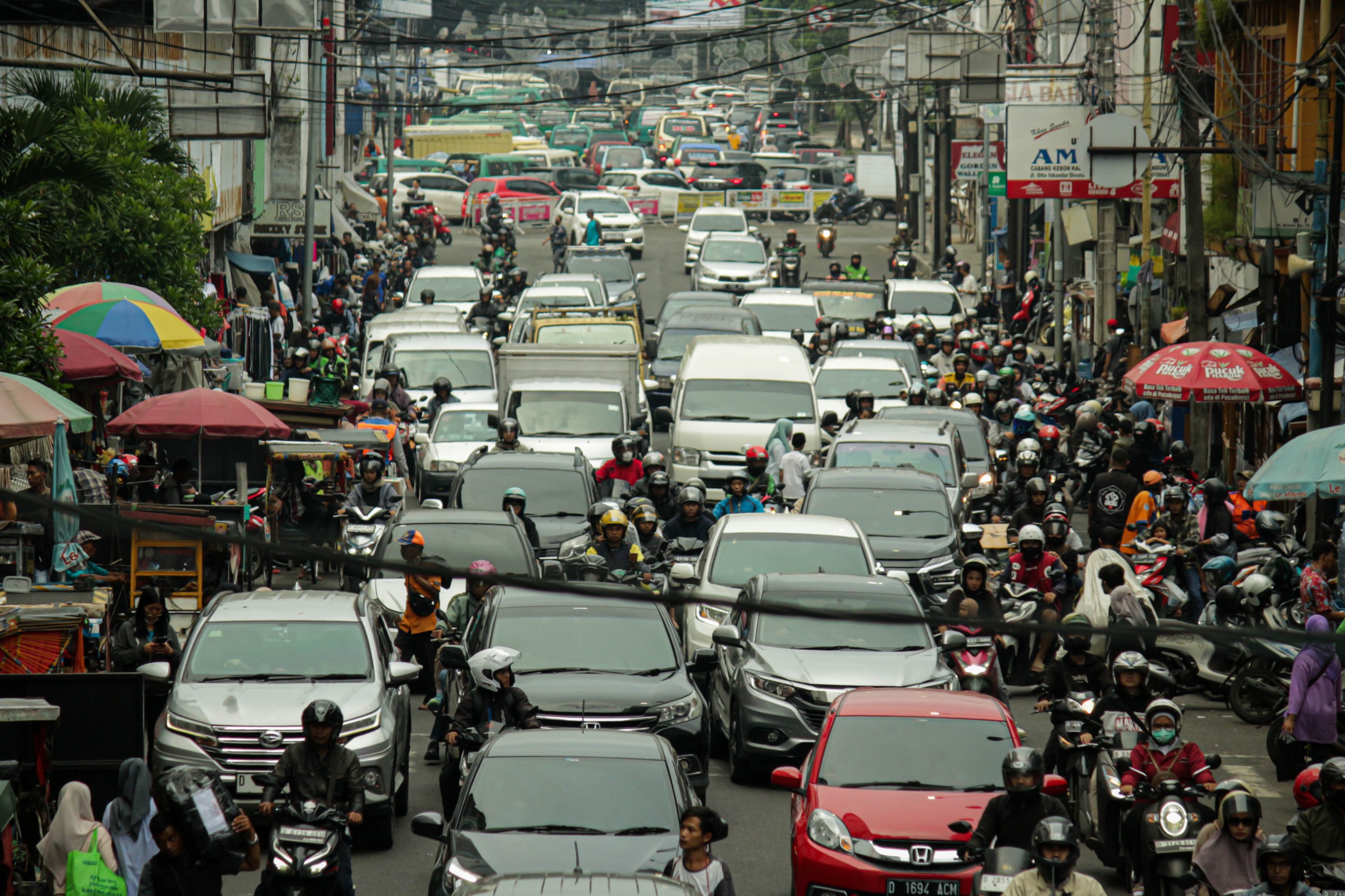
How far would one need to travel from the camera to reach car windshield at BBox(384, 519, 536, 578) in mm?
16688

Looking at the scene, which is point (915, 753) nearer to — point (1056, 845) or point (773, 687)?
point (1056, 845)

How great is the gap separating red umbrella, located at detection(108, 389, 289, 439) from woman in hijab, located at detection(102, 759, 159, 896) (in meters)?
9.53

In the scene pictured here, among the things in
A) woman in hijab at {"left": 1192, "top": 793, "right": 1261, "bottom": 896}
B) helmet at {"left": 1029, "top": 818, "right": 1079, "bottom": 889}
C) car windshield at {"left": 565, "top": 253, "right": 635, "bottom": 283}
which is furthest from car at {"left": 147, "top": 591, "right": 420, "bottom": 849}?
car windshield at {"left": 565, "top": 253, "right": 635, "bottom": 283}

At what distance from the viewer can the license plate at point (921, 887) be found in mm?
10117

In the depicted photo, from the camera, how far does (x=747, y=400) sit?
974 inches

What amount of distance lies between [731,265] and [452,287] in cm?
878

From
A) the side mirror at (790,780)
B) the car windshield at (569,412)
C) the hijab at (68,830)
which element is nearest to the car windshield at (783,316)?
the car windshield at (569,412)

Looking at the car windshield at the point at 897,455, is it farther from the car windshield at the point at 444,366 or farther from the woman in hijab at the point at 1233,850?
the woman in hijab at the point at 1233,850

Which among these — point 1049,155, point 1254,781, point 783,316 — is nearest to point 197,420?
point 1254,781

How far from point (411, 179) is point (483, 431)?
4363 centimetres

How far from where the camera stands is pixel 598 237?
54.5m

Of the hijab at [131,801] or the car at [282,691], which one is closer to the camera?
the hijab at [131,801]

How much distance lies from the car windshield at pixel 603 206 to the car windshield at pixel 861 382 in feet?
93.5

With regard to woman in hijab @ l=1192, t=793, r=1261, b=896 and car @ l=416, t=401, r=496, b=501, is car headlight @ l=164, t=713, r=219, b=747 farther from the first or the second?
car @ l=416, t=401, r=496, b=501
